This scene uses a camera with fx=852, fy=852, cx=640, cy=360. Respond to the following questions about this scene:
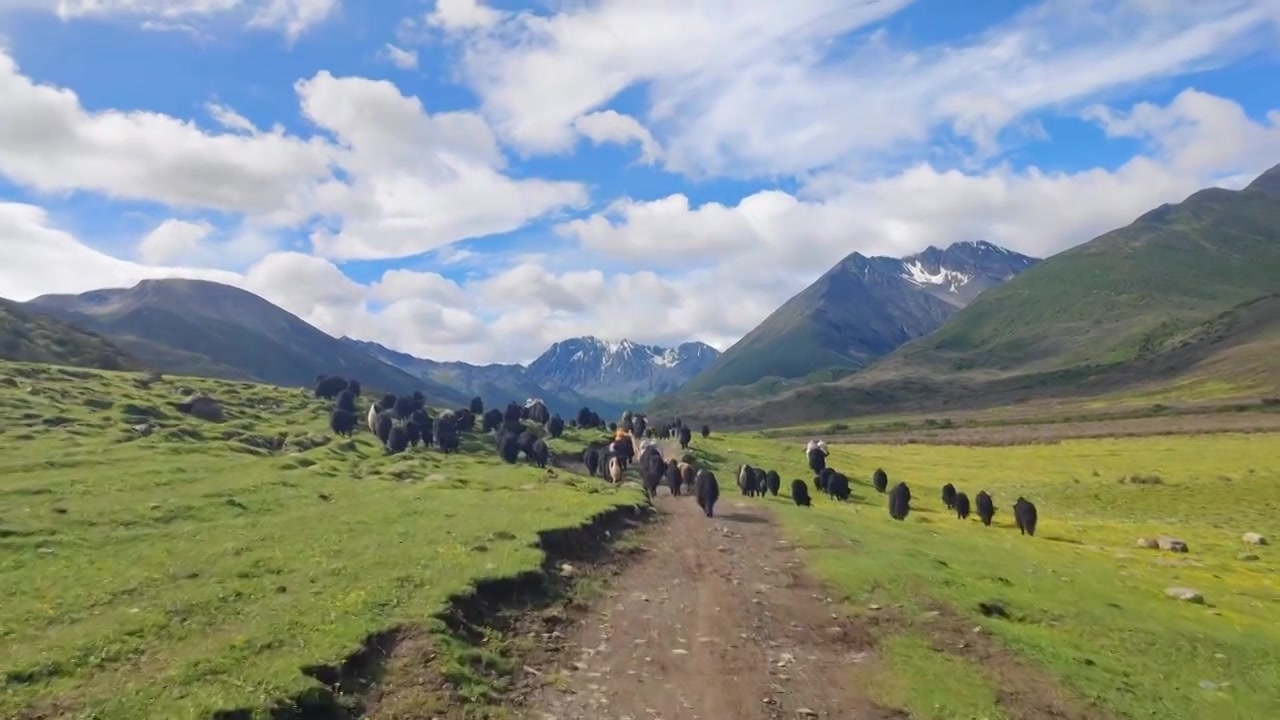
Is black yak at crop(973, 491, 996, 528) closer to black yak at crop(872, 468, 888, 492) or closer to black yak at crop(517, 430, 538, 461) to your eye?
black yak at crop(872, 468, 888, 492)

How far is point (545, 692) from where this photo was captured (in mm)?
17828

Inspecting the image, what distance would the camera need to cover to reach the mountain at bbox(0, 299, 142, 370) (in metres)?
113

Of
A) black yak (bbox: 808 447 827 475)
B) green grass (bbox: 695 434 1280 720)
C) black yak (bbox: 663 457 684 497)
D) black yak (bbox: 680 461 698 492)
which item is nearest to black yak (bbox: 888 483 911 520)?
green grass (bbox: 695 434 1280 720)

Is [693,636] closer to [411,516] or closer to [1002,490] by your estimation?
[411,516]

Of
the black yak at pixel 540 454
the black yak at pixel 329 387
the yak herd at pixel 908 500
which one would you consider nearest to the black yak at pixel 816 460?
the yak herd at pixel 908 500

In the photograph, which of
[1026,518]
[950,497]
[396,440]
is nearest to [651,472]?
[1026,518]

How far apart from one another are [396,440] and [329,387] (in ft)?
111

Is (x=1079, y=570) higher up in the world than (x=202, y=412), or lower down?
lower down

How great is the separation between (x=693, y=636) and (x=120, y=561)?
15.6 metres

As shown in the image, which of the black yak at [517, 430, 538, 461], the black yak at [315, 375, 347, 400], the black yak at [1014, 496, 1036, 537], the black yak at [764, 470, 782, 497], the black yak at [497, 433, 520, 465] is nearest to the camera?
the black yak at [1014, 496, 1036, 537]

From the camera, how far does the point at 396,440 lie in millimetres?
63438

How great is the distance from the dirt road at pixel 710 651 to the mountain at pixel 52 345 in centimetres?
10995

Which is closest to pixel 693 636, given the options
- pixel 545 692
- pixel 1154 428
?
pixel 545 692

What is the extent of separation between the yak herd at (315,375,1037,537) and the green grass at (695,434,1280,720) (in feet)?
5.73
